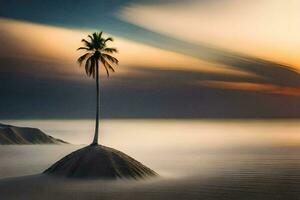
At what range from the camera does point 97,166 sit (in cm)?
8019

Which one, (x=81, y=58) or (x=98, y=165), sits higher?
(x=81, y=58)

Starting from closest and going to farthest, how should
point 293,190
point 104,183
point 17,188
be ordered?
point 104,183 → point 17,188 → point 293,190

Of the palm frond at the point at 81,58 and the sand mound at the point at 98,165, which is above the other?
the palm frond at the point at 81,58

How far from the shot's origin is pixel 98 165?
263ft

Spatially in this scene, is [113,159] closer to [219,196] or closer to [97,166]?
[97,166]

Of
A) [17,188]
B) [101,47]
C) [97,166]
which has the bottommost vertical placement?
[17,188]

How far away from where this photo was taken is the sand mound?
80.3 metres

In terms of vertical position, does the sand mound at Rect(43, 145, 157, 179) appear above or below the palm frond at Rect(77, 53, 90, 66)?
below

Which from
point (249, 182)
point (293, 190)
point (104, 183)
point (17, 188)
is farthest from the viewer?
point (249, 182)

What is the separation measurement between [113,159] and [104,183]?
4041 mm

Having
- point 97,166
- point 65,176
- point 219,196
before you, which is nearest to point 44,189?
point 65,176

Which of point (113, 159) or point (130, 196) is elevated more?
point (113, 159)

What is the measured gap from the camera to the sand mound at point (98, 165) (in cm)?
8031

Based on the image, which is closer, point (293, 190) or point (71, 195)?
point (71, 195)
